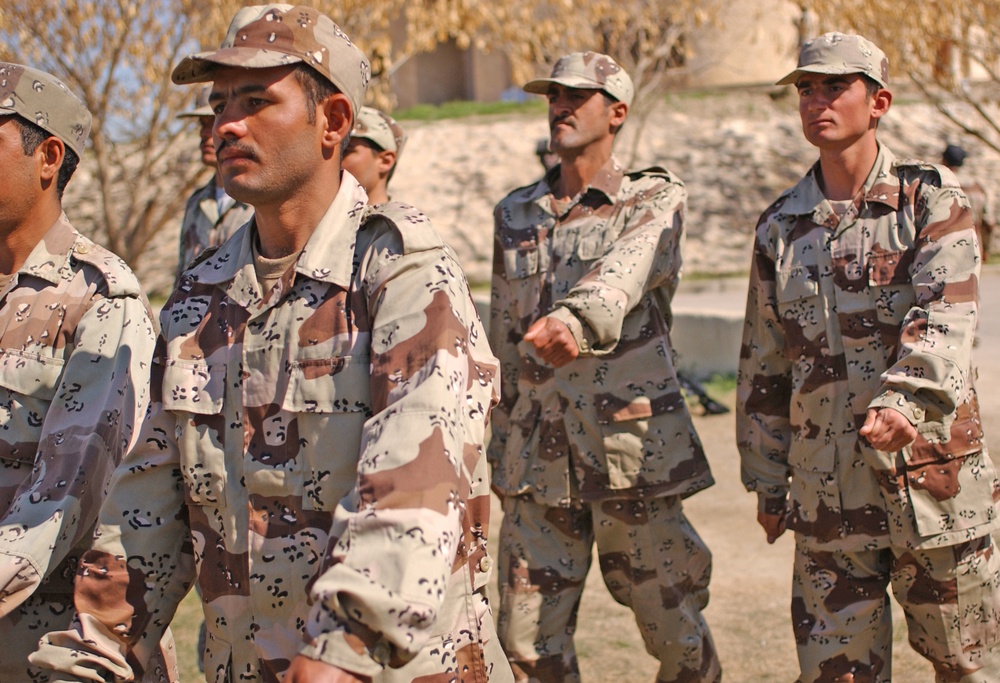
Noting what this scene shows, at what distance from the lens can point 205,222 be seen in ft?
20.0

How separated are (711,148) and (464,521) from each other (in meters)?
19.8

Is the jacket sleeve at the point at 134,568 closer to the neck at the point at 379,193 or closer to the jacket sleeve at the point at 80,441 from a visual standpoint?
the jacket sleeve at the point at 80,441

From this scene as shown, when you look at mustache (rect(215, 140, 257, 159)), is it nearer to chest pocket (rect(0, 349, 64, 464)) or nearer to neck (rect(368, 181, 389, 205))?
chest pocket (rect(0, 349, 64, 464))

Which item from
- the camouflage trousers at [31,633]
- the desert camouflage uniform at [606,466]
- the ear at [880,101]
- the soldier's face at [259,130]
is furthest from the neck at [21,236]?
the ear at [880,101]

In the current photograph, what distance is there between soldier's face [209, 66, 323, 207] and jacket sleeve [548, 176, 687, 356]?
1.53 meters

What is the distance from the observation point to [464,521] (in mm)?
2311

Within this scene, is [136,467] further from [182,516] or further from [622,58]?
[622,58]

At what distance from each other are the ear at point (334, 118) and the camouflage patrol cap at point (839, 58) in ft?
7.07

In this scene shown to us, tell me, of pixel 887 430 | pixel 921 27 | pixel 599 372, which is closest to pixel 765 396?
pixel 599 372

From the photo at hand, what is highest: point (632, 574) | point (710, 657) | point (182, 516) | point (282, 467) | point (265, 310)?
point (265, 310)

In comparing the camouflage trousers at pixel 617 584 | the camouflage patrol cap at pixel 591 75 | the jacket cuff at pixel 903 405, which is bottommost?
the camouflage trousers at pixel 617 584

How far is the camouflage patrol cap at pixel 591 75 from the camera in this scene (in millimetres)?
4676

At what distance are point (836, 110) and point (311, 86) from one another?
7.59 feet

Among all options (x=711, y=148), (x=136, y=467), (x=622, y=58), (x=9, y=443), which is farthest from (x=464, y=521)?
(x=711, y=148)
